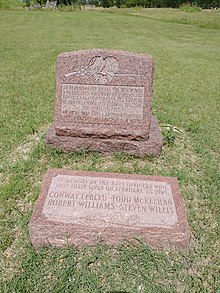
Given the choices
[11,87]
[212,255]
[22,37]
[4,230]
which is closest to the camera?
[212,255]

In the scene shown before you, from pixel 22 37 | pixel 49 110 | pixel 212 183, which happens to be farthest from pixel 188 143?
pixel 22 37

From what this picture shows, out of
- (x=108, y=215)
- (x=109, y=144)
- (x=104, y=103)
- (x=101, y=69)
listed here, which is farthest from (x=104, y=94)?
(x=108, y=215)

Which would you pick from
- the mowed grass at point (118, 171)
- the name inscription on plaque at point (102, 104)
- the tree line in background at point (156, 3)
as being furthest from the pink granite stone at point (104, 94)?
the tree line in background at point (156, 3)

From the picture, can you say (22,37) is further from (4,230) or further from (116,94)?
(4,230)

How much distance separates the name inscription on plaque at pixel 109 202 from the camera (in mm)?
2443

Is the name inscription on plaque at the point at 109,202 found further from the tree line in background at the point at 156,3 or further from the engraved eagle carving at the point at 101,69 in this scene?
the tree line in background at the point at 156,3

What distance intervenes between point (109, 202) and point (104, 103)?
1.49 meters

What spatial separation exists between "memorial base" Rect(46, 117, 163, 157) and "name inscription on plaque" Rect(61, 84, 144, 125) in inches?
9.8

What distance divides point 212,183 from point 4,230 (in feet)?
7.72

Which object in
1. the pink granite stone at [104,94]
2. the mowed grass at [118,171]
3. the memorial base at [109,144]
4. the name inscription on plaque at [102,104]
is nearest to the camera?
the mowed grass at [118,171]

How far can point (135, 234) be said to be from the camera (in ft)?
7.91

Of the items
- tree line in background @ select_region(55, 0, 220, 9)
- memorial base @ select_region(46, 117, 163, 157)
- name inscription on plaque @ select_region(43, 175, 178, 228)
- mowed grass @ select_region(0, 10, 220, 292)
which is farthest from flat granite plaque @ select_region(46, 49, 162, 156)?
tree line in background @ select_region(55, 0, 220, 9)

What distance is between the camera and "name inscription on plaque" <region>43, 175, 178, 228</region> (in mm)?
2443

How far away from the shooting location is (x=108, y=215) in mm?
2484
